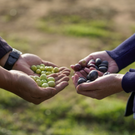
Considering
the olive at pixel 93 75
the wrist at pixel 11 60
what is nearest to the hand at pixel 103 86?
the olive at pixel 93 75

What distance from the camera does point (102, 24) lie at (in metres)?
6.70

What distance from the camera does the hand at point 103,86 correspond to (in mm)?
2248

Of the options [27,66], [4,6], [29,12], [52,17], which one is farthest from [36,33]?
[27,66]

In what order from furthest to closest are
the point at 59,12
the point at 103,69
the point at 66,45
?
the point at 59,12 → the point at 66,45 → the point at 103,69

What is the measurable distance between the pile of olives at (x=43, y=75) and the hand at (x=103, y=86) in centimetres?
38

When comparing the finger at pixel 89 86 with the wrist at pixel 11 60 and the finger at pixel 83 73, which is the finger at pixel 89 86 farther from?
the wrist at pixel 11 60

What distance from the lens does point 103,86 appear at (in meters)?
2.30

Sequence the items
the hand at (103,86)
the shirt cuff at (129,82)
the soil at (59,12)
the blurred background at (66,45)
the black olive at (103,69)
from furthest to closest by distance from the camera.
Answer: the soil at (59,12) → the blurred background at (66,45) → the black olive at (103,69) → the hand at (103,86) → the shirt cuff at (129,82)

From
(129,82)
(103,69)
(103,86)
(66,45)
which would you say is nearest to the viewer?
(129,82)

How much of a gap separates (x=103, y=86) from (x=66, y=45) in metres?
3.62

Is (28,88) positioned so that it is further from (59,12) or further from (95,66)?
(59,12)

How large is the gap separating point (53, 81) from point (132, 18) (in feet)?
17.2

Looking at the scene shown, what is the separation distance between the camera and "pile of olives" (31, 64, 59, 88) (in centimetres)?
257

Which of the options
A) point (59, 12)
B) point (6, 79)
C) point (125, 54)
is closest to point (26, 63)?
point (6, 79)
